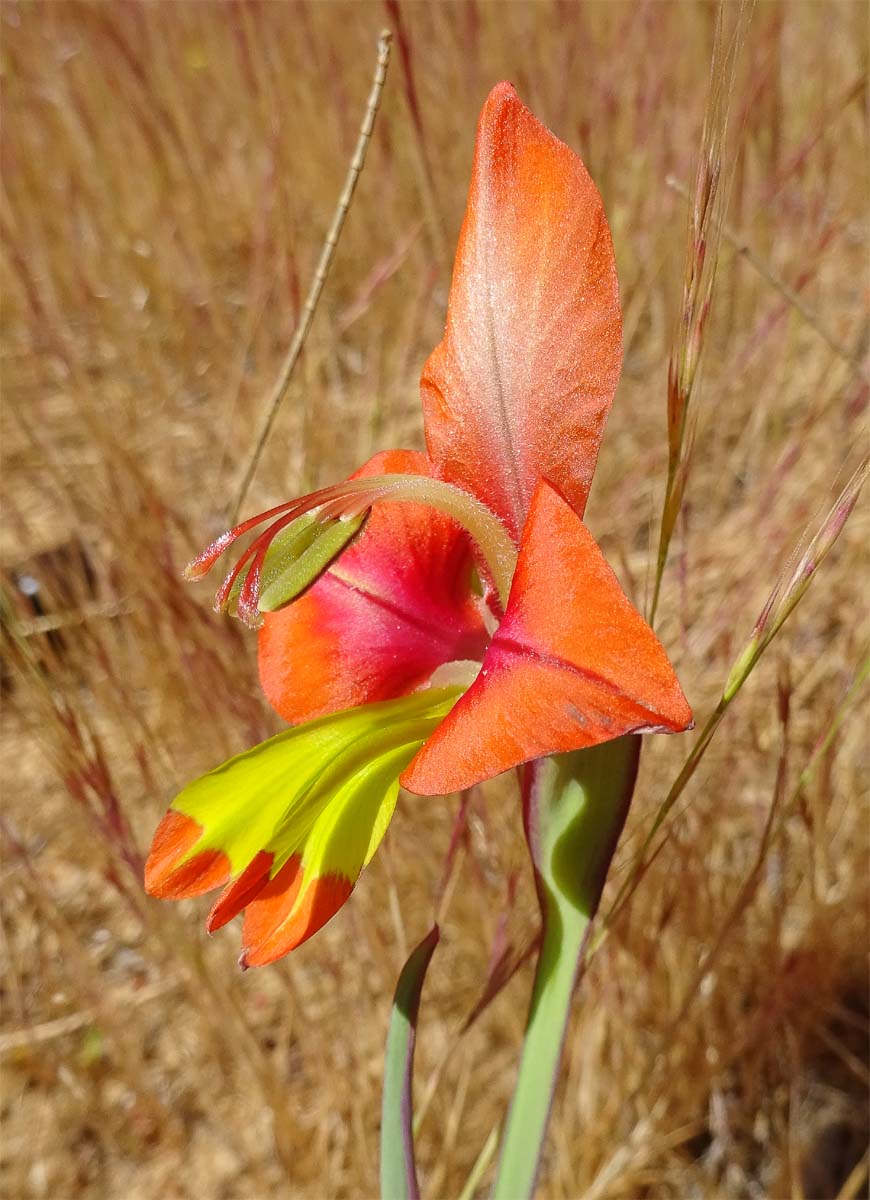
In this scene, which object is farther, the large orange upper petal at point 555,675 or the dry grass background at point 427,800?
the dry grass background at point 427,800

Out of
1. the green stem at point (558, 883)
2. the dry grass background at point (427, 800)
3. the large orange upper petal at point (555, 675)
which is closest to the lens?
the large orange upper petal at point (555, 675)

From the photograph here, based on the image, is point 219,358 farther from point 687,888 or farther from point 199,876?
point 199,876

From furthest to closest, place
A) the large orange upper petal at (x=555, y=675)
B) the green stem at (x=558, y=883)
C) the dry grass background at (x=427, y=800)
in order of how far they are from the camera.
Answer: the dry grass background at (x=427, y=800), the green stem at (x=558, y=883), the large orange upper petal at (x=555, y=675)

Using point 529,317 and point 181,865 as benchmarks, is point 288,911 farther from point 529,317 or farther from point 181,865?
point 529,317

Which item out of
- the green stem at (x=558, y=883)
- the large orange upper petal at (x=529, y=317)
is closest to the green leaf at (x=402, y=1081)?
the green stem at (x=558, y=883)

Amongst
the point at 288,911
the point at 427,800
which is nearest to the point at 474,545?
the point at 288,911

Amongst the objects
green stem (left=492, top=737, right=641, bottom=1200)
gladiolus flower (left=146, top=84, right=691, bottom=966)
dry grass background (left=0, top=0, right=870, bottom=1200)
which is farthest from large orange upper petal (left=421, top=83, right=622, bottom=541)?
dry grass background (left=0, top=0, right=870, bottom=1200)

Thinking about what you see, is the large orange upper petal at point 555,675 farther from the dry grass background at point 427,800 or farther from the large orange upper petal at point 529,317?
the dry grass background at point 427,800

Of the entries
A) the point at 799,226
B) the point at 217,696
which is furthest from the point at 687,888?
the point at 799,226
